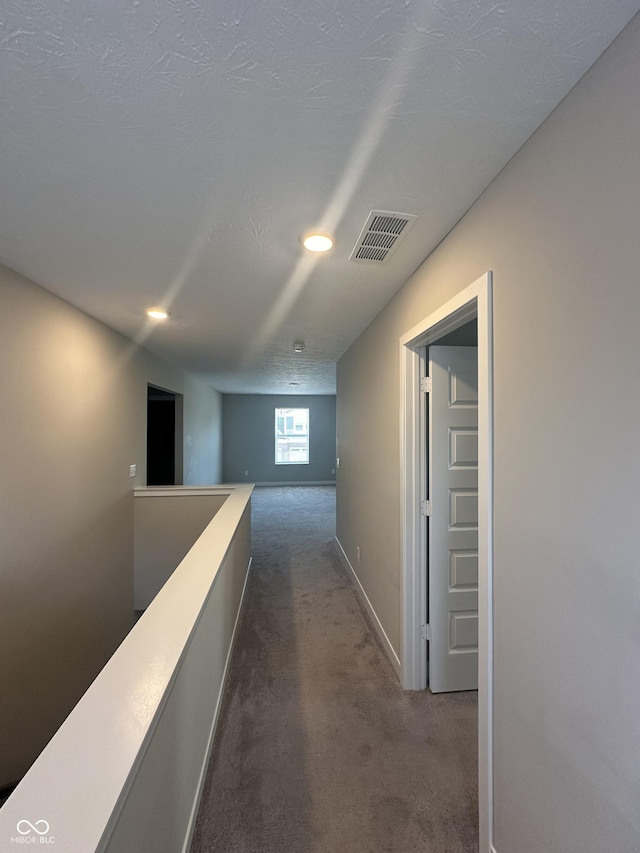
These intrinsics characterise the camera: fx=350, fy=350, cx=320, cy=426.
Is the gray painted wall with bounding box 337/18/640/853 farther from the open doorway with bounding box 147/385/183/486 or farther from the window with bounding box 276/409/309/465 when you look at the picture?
the window with bounding box 276/409/309/465

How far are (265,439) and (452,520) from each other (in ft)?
24.4

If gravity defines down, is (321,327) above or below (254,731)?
above

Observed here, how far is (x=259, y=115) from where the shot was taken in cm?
96

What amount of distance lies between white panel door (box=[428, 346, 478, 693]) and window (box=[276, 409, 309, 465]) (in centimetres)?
724

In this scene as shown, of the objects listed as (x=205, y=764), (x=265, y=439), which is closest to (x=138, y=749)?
(x=205, y=764)

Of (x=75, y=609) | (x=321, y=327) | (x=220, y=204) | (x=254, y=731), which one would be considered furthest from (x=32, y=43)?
(x=75, y=609)

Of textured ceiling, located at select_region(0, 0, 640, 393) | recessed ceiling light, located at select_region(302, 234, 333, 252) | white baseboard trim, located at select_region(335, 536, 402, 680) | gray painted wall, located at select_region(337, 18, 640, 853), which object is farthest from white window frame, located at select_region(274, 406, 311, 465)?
gray painted wall, located at select_region(337, 18, 640, 853)

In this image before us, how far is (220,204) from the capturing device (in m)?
1.36

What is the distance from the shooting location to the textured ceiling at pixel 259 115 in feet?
2.41

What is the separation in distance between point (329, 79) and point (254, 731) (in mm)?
2641

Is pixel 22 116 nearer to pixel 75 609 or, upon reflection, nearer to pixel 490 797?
pixel 490 797

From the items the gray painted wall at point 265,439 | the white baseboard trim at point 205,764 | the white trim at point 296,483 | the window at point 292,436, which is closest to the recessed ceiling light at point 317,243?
the white baseboard trim at point 205,764

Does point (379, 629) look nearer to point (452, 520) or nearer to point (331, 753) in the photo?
point (331, 753)

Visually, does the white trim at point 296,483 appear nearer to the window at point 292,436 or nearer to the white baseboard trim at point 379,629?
the window at point 292,436
